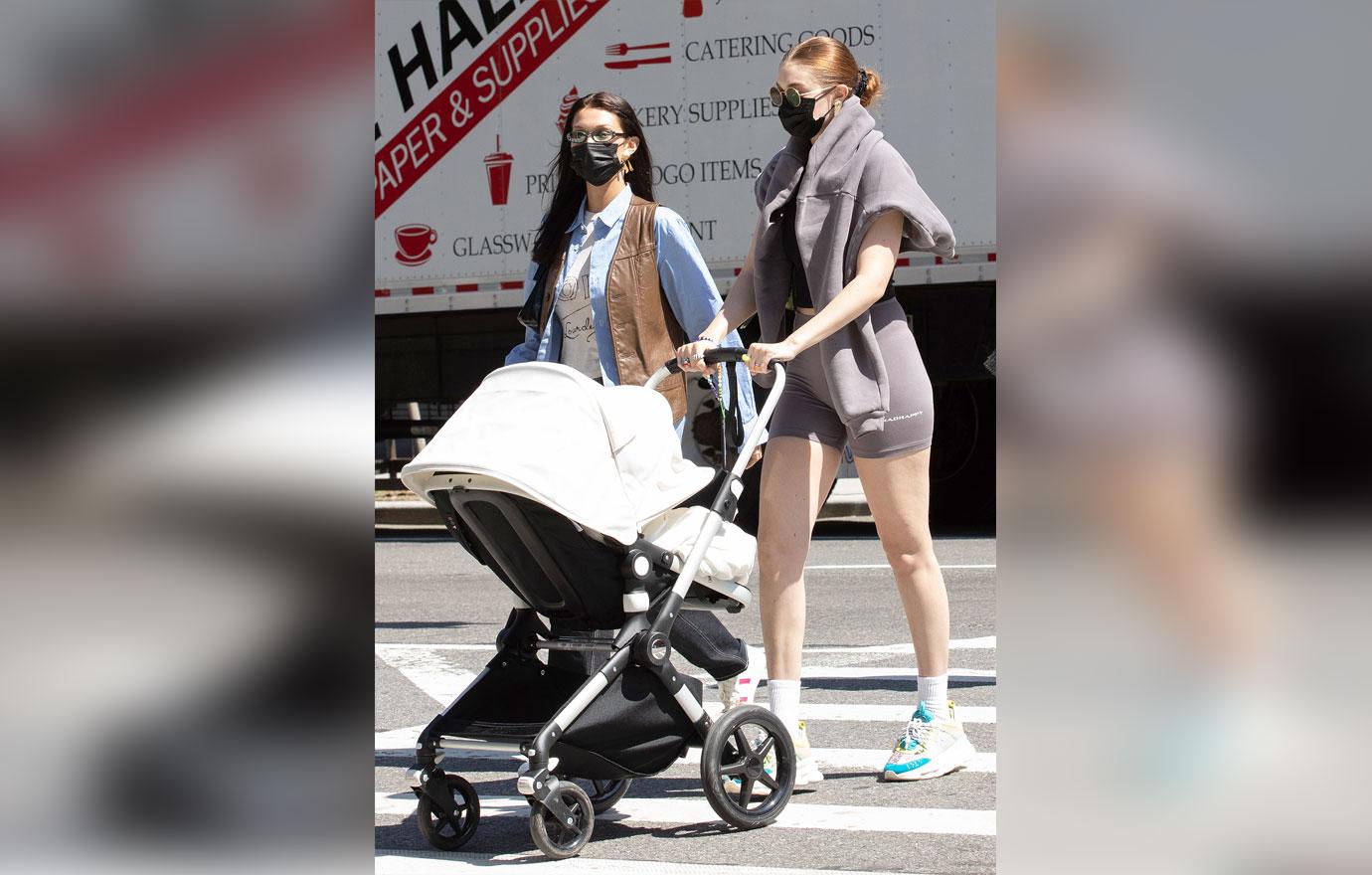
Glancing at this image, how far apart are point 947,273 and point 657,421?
31.1ft

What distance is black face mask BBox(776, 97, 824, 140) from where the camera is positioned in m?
4.51

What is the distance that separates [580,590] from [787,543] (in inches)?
31.9

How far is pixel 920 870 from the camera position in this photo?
11.8 feet

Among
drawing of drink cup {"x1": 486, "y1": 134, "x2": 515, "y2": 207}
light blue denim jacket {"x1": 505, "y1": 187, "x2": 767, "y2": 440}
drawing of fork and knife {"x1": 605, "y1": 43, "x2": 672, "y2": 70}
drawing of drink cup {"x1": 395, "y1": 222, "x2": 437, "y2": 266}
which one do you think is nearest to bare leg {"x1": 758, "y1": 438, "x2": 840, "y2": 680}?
light blue denim jacket {"x1": 505, "y1": 187, "x2": 767, "y2": 440}

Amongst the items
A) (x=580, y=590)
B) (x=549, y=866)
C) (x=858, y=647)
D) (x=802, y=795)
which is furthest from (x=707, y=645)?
(x=858, y=647)

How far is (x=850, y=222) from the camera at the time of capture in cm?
442

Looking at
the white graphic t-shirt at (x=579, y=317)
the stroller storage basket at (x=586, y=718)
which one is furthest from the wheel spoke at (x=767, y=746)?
the white graphic t-shirt at (x=579, y=317)

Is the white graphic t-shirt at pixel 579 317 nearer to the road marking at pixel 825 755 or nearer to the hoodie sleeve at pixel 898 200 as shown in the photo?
the hoodie sleeve at pixel 898 200

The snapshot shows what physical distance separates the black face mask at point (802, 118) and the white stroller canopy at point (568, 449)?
0.93 metres

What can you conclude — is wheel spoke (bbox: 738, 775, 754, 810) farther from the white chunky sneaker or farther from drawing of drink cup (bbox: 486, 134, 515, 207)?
drawing of drink cup (bbox: 486, 134, 515, 207)

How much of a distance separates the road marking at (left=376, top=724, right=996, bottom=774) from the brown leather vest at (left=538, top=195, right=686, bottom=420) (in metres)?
1.07

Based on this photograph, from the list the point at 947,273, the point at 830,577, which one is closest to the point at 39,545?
the point at 830,577

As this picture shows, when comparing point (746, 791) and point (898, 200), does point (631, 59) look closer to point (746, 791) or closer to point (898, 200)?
point (898, 200)

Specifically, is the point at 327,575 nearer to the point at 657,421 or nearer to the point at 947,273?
the point at 657,421
